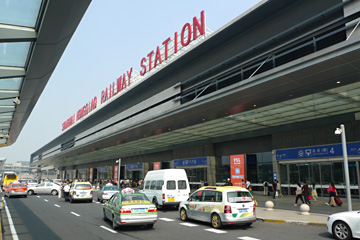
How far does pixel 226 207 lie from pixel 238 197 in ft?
2.45

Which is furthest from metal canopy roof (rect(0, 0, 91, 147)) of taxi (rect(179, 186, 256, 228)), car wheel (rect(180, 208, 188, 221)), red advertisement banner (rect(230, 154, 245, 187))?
red advertisement banner (rect(230, 154, 245, 187))

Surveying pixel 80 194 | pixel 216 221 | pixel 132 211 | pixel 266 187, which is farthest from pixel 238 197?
pixel 266 187

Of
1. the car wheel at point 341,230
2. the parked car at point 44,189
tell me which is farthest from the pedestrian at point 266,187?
the parked car at point 44,189

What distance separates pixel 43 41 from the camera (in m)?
6.74

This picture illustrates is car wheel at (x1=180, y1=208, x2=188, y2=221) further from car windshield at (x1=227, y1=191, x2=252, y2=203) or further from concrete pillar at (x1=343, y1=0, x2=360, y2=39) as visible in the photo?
concrete pillar at (x1=343, y1=0, x2=360, y2=39)

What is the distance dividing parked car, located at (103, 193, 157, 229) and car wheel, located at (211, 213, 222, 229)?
2547 mm

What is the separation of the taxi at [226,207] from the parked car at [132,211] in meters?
2.45

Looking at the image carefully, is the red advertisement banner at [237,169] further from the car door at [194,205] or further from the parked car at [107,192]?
the car door at [194,205]

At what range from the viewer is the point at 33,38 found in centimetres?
662

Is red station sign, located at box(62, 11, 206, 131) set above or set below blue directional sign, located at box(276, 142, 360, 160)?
above

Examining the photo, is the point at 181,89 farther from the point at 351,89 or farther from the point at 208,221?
the point at 208,221

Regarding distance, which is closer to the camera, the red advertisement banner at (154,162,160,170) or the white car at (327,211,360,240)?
the white car at (327,211,360,240)

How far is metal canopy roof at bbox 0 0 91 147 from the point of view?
227 inches

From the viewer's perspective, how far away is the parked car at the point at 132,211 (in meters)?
11.7
